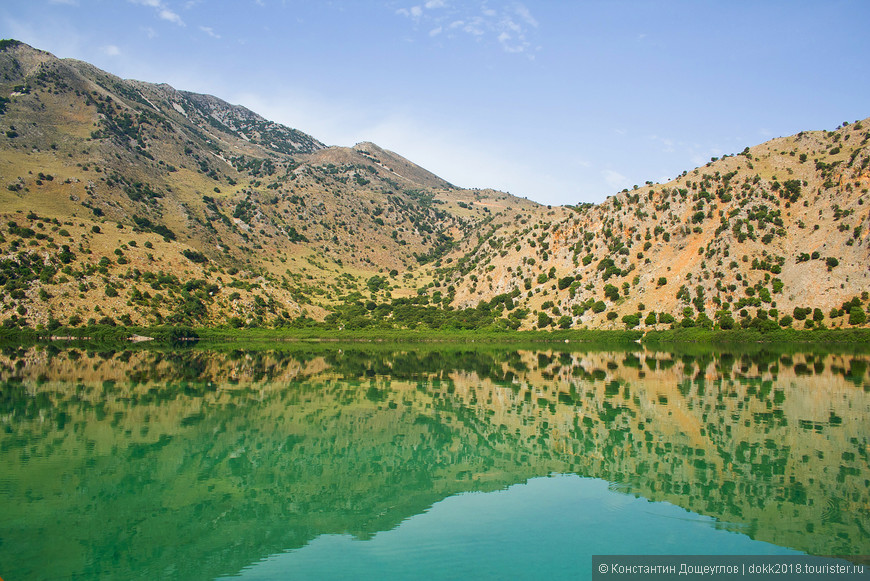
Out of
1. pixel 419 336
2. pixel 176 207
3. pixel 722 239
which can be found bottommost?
pixel 419 336

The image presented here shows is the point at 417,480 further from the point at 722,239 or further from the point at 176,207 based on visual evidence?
the point at 176,207

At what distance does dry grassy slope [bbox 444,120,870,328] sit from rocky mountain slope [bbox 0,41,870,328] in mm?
338

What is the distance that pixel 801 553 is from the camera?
1021 centimetres

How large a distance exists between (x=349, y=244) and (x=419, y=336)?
2475 inches

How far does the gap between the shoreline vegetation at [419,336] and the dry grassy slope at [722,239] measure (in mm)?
6206

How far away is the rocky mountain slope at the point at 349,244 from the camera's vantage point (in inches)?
3287

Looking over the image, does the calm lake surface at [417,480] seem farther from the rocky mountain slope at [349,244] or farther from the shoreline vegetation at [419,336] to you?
the rocky mountain slope at [349,244]

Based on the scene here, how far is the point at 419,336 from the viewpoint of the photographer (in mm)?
99875

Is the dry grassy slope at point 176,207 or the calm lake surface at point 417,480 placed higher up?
the dry grassy slope at point 176,207

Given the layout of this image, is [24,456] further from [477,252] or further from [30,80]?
[30,80]

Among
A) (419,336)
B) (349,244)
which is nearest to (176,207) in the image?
(349,244)

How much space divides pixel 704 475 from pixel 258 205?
144m

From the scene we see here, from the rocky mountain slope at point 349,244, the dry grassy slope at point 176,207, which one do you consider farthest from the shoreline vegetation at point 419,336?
the dry grassy slope at point 176,207

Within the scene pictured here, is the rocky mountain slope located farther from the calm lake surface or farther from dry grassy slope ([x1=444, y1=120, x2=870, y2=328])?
the calm lake surface
